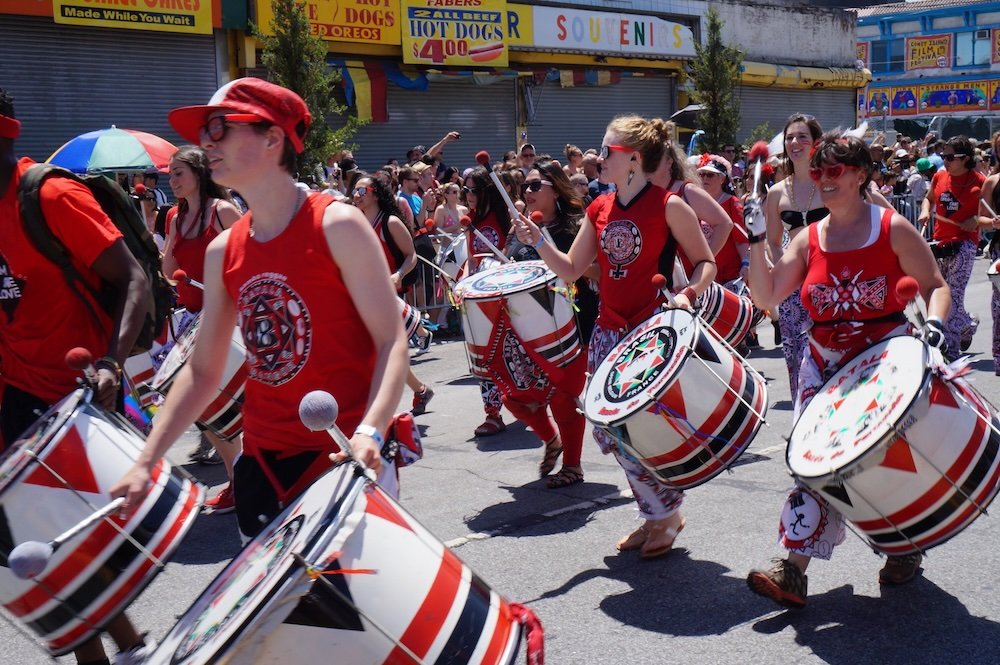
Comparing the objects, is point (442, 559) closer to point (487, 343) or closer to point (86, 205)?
point (86, 205)

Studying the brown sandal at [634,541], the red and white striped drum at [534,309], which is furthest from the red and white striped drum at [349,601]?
the red and white striped drum at [534,309]

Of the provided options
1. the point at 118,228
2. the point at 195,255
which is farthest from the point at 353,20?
the point at 118,228

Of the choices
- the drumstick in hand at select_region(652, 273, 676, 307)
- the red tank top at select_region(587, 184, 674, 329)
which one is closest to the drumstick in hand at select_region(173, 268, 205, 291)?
the red tank top at select_region(587, 184, 674, 329)

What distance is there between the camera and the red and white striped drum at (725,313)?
21.1 ft

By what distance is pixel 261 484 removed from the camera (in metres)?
3.16

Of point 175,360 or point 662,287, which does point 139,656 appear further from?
point 175,360

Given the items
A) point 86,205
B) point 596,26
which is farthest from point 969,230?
point 596,26

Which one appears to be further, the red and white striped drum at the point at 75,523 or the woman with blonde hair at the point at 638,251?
the woman with blonde hair at the point at 638,251

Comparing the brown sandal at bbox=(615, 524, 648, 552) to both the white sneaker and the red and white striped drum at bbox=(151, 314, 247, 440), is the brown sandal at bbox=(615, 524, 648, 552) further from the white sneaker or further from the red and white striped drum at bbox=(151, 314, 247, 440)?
the white sneaker

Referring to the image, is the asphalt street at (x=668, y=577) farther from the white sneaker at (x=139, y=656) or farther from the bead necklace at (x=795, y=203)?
the bead necklace at (x=795, y=203)

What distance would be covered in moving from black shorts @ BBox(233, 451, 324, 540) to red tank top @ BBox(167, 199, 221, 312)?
3638mm

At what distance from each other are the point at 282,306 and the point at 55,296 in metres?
1.11

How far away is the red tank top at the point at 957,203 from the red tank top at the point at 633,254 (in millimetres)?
5558

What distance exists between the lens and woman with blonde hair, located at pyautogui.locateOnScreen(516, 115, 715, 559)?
505cm
